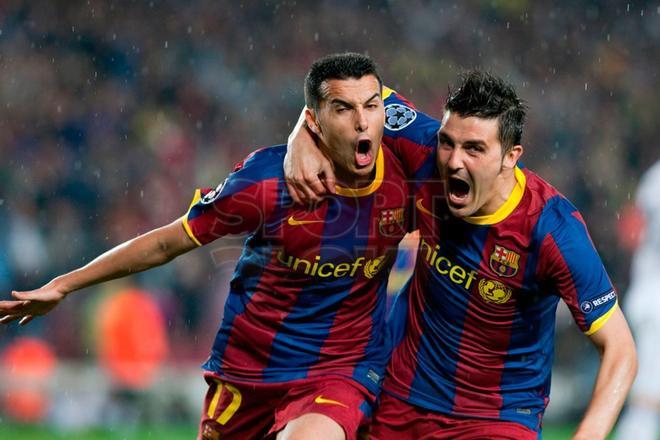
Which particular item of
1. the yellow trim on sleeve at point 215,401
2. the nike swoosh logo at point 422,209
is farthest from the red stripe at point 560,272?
the yellow trim on sleeve at point 215,401

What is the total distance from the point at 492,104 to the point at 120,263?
1627mm

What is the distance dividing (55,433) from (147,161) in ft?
10.8

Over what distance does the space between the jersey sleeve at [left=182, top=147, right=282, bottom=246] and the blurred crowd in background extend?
509 centimetres

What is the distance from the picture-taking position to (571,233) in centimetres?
402

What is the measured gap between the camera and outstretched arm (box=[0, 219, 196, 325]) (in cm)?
429

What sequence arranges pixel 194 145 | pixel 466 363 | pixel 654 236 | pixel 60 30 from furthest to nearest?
1. pixel 60 30
2. pixel 194 145
3. pixel 654 236
4. pixel 466 363

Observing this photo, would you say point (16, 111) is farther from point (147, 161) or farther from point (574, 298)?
point (574, 298)

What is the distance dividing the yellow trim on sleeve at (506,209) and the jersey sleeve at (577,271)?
15cm

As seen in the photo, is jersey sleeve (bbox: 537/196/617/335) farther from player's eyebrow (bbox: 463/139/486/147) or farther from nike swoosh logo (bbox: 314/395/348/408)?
nike swoosh logo (bbox: 314/395/348/408)

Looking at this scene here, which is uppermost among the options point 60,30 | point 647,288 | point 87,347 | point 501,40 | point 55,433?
point 501,40

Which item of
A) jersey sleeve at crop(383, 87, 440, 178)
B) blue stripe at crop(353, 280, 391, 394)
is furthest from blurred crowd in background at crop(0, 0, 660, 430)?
jersey sleeve at crop(383, 87, 440, 178)

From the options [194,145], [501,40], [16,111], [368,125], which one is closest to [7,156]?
[16,111]

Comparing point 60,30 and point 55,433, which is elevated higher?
point 60,30

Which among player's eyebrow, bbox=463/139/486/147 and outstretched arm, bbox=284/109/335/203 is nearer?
player's eyebrow, bbox=463/139/486/147
